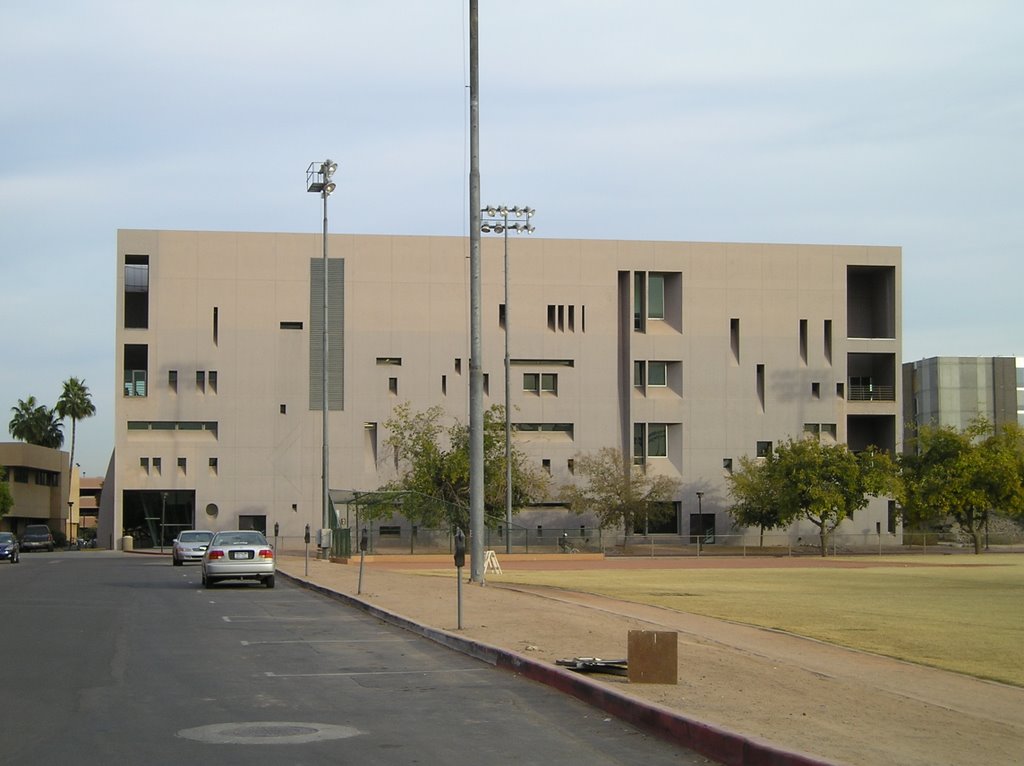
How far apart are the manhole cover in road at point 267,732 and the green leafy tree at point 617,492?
6774cm

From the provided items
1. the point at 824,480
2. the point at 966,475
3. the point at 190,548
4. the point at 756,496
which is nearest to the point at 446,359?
the point at 756,496

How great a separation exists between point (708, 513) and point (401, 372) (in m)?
23.4

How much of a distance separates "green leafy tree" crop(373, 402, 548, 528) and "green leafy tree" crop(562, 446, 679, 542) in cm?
270

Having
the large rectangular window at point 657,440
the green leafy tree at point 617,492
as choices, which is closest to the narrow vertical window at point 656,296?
the large rectangular window at point 657,440

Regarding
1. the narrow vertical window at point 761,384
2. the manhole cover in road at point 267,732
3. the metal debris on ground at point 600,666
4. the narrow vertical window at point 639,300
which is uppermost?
Result: the narrow vertical window at point 639,300

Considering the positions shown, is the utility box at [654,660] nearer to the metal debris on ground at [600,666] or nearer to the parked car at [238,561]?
the metal debris on ground at [600,666]

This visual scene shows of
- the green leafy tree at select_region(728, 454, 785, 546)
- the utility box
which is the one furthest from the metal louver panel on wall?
the utility box

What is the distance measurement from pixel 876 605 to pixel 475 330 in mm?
11558

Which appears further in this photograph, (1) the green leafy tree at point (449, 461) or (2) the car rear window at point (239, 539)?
(1) the green leafy tree at point (449, 461)

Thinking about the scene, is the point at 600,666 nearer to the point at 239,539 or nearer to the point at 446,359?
the point at 239,539

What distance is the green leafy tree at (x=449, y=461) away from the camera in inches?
2832

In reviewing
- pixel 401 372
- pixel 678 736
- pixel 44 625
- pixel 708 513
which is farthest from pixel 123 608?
pixel 708 513

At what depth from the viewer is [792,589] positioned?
3303 cm

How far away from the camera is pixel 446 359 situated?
267 feet
